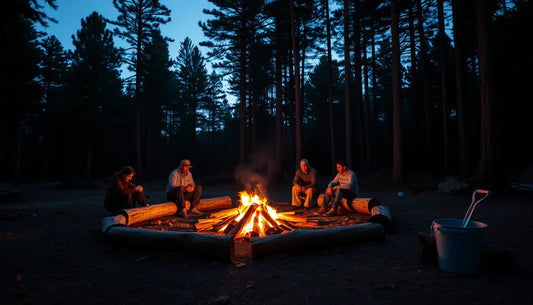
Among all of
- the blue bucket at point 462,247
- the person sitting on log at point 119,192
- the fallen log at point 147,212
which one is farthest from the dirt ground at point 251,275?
the person sitting on log at point 119,192

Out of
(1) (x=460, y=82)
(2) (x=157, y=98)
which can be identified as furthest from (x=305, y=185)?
(2) (x=157, y=98)

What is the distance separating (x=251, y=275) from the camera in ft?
11.4

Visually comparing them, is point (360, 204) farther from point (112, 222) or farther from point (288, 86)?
point (288, 86)

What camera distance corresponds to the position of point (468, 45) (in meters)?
17.2

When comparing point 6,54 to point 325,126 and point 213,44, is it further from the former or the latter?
point 325,126

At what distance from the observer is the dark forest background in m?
12.4

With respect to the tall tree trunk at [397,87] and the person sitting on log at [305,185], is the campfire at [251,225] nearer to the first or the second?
the person sitting on log at [305,185]

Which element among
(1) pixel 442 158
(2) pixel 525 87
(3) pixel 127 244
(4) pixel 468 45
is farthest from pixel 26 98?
(2) pixel 525 87

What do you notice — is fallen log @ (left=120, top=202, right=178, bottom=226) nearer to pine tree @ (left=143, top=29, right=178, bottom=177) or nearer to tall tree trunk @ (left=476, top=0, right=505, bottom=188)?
tall tree trunk @ (left=476, top=0, right=505, bottom=188)

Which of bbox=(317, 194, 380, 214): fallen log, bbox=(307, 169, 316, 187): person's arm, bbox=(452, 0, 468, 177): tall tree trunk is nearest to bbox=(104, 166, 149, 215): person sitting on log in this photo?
bbox=(307, 169, 316, 187): person's arm

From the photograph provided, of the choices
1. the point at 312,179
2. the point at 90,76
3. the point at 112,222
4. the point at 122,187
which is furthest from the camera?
the point at 90,76

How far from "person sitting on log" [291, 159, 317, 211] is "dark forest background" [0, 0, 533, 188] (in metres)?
6.02

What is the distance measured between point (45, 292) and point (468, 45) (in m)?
22.1

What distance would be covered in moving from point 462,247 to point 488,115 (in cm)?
831
